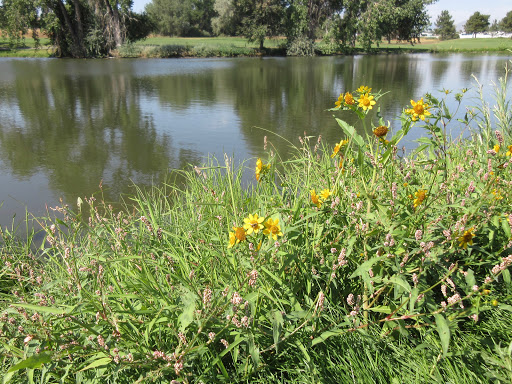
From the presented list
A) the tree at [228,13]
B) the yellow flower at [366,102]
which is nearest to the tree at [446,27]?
the tree at [228,13]

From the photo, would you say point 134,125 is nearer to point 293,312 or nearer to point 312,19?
point 293,312

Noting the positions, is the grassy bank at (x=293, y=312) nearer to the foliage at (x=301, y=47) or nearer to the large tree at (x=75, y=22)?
the large tree at (x=75, y=22)

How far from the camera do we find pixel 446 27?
65.7 metres

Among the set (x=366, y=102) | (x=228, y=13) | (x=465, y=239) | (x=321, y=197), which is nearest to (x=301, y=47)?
(x=228, y=13)

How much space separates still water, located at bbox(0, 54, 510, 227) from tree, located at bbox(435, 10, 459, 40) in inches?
2540

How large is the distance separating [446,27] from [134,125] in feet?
242

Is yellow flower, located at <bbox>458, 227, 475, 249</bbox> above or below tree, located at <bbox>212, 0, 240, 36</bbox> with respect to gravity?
below

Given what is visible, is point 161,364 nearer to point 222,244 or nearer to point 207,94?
point 222,244

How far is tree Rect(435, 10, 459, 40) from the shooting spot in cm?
6550

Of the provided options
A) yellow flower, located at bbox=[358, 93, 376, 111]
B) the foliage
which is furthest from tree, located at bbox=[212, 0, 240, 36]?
yellow flower, located at bbox=[358, 93, 376, 111]

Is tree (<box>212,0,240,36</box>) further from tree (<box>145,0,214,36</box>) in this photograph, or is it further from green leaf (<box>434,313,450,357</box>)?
green leaf (<box>434,313,450,357</box>)

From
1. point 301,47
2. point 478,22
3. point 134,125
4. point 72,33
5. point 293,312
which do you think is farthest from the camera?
point 478,22

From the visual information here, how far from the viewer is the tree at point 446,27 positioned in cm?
6550

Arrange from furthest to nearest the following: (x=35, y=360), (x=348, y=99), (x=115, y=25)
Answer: (x=115, y=25) → (x=348, y=99) → (x=35, y=360)
